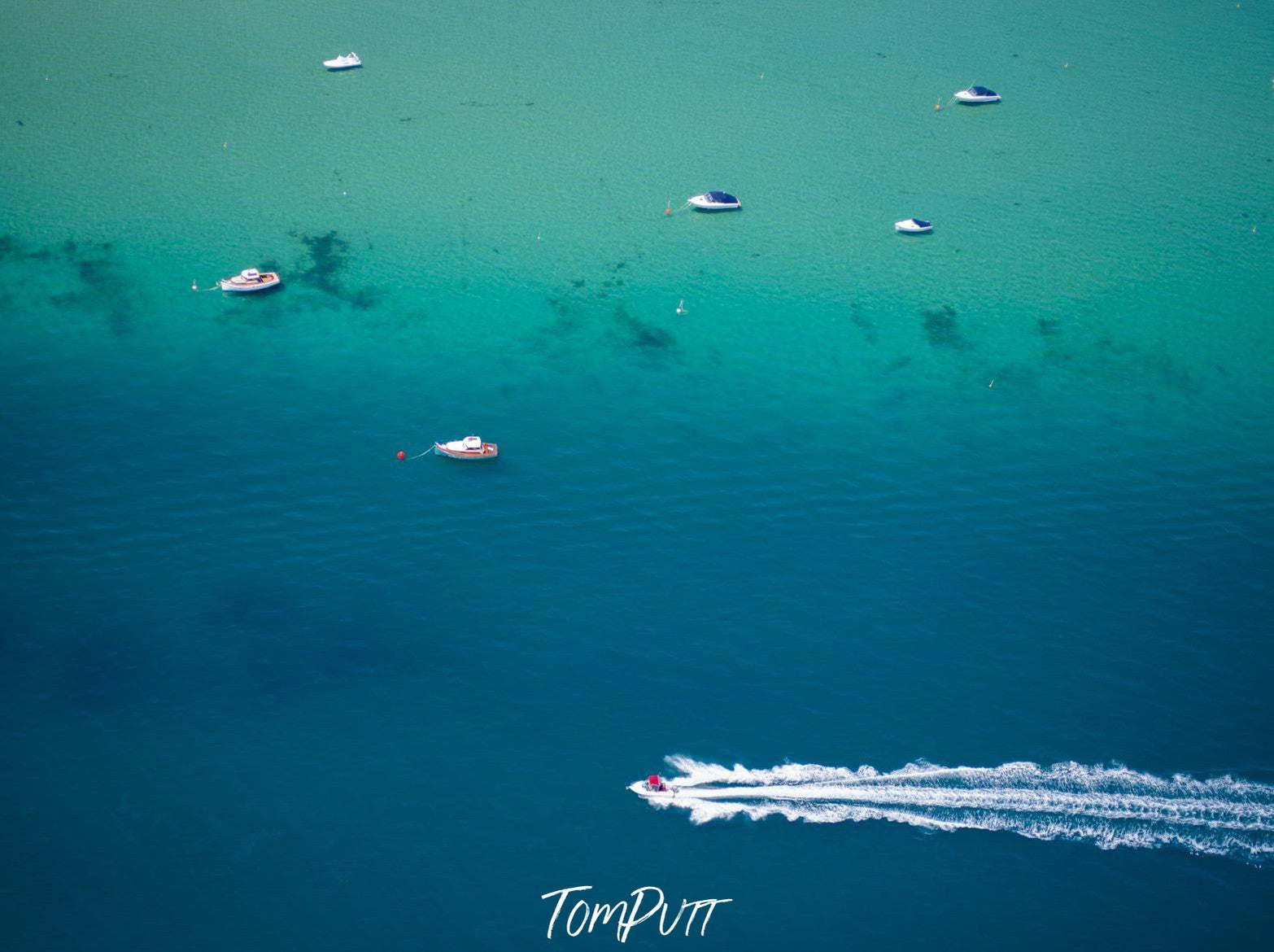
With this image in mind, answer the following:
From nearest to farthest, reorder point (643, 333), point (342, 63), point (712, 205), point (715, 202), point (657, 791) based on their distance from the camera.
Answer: point (657, 791) < point (643, 333) < point (712, 205) < point (715, 202) < point (342, 63)

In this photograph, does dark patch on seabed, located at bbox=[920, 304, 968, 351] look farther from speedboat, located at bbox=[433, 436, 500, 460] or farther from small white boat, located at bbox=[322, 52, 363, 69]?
small white boat, located at bbox=[322, 52, 363, 69]

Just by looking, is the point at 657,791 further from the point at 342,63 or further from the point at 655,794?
the point at 342,63

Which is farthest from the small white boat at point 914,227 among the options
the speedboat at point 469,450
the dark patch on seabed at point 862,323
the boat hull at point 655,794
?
the boat hull at point 655,794

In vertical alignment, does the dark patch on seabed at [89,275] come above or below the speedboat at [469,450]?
above

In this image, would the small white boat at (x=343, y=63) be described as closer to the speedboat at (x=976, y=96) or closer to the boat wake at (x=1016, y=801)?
the speedboat at (x=976, y=96)

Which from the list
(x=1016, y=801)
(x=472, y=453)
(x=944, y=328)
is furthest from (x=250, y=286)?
(x=1016, y=801)

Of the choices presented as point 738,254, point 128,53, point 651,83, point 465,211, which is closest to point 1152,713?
point 738,254
